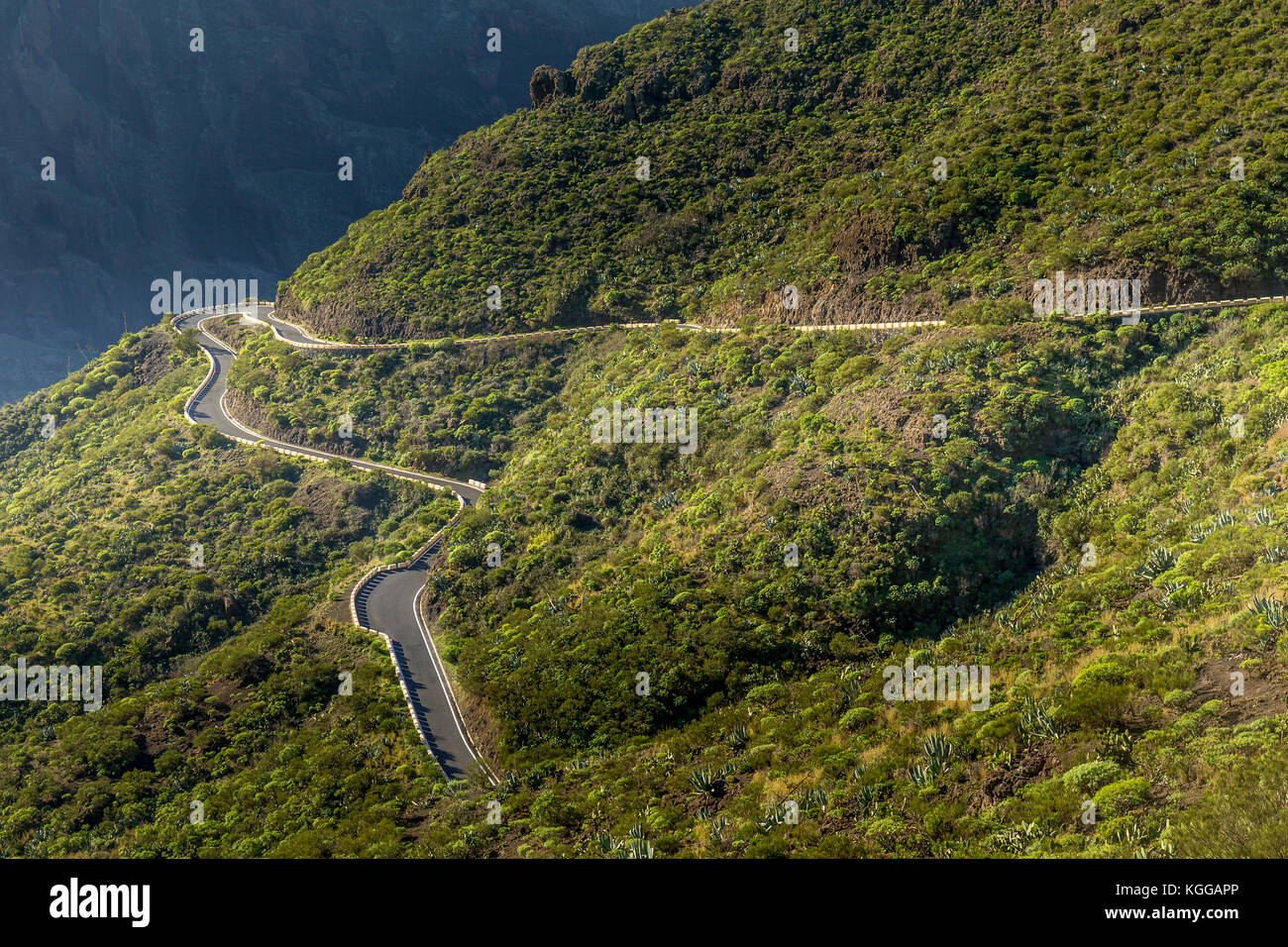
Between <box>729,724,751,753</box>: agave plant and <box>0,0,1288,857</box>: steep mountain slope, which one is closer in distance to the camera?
<box>0,0,1288,857</box>: steep mountain slope

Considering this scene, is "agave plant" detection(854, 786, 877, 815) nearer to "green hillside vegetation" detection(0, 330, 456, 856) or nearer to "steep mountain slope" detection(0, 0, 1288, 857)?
"steep mountain slope" detection(0, 0, 1288, 857)

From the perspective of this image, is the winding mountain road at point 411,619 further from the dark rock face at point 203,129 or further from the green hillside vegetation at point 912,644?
the dark rock face at point 203,129

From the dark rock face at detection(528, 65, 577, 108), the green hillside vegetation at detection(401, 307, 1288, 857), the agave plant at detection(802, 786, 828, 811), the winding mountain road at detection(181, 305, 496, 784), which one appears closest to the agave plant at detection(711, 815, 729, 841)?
the green hillside vegetation at detection(401, 307, 1288, 857)

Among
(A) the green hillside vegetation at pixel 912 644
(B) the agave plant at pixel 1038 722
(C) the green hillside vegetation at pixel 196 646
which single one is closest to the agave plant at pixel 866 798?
(A) the green hillside vegetation at pixel 912 644

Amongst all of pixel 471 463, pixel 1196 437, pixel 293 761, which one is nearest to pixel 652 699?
pixel 293 761

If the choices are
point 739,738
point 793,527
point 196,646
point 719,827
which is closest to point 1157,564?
point 793,527
